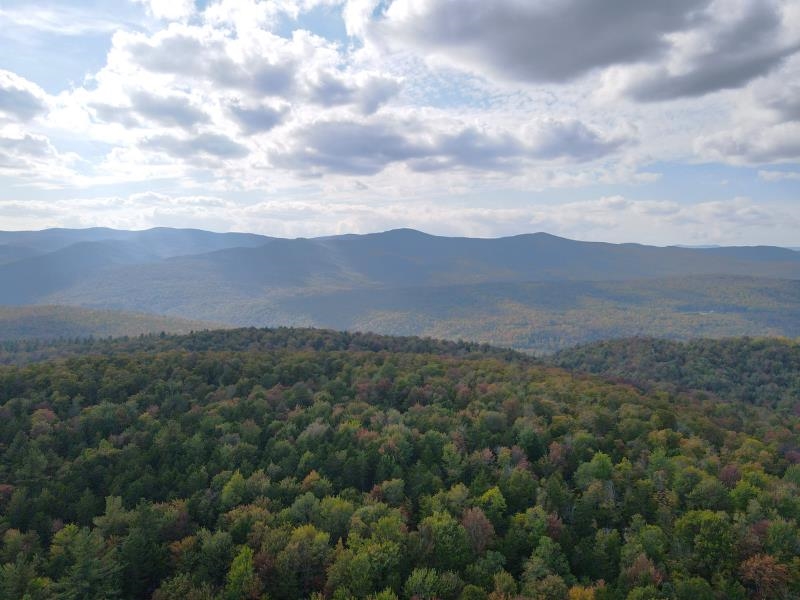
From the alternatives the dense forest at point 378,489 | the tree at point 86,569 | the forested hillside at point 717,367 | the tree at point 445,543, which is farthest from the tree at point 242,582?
the forested hillside at point 717,367

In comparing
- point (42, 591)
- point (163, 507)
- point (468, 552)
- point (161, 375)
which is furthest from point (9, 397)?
point (468, 552)

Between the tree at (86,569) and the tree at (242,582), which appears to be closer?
the tree at (242,582)

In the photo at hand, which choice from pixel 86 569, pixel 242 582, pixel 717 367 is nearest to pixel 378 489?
pixel 242 582

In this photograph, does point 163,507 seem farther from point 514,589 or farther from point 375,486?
point 514,589

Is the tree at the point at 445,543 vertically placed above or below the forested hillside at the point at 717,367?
above

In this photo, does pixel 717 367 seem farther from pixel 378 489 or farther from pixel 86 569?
pixel 86 569

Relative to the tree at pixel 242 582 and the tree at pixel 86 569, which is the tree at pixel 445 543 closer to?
the tree at pixel 242 582
